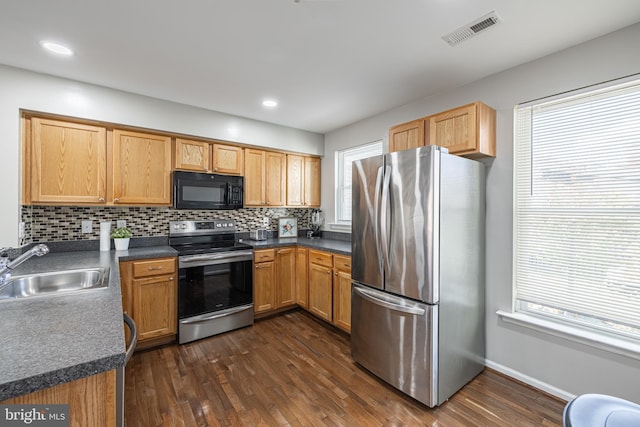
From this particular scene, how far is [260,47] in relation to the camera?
6.76 feet

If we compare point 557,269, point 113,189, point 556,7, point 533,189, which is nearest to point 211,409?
point 113,189

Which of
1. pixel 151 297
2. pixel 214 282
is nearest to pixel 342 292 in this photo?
pixel 214 282

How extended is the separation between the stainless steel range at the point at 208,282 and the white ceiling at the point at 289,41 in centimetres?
162

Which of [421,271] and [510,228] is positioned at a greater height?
[510,228]

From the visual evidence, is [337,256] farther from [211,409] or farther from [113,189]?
[113,189]

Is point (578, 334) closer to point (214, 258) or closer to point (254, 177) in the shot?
point (214, 258)

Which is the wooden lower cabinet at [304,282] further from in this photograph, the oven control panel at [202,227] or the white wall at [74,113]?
the white wall at [74,113]

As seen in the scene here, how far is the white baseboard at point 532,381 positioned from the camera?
6.77 ft

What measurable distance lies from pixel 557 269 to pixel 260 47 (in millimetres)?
2755

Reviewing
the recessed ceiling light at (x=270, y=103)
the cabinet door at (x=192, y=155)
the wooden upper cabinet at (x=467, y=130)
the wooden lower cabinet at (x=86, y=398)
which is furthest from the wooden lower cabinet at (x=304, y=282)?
the wooden lower cabinet at (x=86, y=398)

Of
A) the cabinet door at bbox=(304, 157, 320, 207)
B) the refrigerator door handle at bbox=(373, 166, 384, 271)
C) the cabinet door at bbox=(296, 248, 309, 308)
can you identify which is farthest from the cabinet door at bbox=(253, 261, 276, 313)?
the refrigerator door handle at bbox=(373, 166, 384, 271)

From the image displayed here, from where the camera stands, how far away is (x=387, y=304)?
2221 mm

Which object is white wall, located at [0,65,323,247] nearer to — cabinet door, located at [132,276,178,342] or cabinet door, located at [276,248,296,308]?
cabinet door, located at [132,276,178,342]

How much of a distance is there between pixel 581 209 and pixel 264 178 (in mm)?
3194
